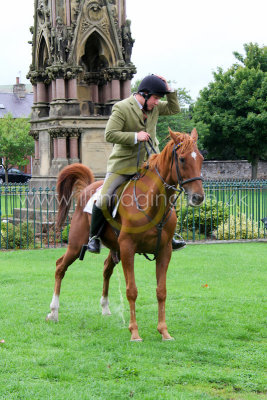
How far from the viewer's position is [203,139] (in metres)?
50.0

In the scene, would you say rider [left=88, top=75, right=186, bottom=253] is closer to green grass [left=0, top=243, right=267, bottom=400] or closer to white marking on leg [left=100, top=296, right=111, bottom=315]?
white marking on leg [left=100, top=296, right=111, bottom=315]

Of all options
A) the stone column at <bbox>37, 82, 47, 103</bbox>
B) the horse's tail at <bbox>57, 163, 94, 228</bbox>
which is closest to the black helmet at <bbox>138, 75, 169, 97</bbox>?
the horse's tail at <bbox>57, 163, 94, 228</bbox>

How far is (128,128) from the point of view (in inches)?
289

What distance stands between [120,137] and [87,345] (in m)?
2.51

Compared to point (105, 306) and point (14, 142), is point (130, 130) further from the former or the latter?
point (14, 142)

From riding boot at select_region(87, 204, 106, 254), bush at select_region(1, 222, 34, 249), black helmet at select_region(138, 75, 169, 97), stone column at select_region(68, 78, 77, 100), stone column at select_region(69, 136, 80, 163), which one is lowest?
bush at select_region(1, 222, 34, 249)

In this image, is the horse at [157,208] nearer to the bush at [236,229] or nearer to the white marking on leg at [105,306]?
the white marking on leg at [105,306]

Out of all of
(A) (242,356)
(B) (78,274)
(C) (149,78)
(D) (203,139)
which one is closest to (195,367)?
(A) (242,356)

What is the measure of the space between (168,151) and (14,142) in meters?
47.0

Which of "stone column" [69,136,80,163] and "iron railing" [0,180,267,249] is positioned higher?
"stone column" [69,136,80,163]

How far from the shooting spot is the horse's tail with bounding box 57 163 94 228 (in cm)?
886

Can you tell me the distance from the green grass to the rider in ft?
3.88

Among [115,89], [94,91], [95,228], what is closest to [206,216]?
[115,89]

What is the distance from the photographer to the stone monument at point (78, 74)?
16.2 metres
